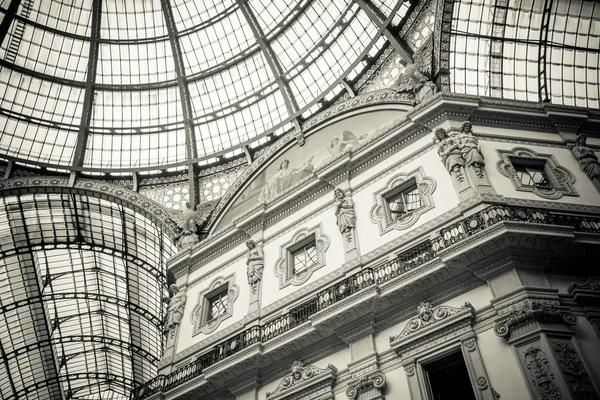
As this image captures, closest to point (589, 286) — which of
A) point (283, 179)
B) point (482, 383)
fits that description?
point (482, 383)

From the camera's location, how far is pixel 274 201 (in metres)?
22.5

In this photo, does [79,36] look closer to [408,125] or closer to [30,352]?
[408,125]

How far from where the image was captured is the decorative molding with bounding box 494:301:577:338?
1284cm

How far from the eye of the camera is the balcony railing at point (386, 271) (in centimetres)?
1494

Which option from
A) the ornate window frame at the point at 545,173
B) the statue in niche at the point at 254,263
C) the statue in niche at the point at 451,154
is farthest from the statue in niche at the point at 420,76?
the statue in niche at the point at 254,263

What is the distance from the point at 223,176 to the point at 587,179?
1907cm

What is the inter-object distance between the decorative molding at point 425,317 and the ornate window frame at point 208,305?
794 centimetres

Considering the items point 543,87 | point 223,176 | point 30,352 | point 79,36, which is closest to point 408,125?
point 543,87

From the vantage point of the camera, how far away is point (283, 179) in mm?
24797

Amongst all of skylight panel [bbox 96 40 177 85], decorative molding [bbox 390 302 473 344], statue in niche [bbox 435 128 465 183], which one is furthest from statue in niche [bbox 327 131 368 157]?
skylight panel [bbox 96 40 177 85]

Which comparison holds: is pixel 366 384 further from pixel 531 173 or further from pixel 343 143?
pixel 343 143

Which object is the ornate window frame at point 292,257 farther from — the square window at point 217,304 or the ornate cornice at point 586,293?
the ornate cornice at point 586,293

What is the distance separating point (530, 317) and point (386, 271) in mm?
4631

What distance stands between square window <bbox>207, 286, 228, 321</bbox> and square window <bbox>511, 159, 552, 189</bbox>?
12.1 metres
